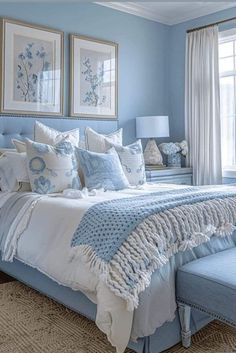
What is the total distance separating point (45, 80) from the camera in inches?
146

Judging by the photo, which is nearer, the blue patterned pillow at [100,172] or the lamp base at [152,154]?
the blue patterned pillow at [100,172]

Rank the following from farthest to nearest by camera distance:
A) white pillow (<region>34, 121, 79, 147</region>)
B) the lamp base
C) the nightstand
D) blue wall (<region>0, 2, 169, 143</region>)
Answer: the lamp base
the nightstand
blue wall (<region>0, 2, 169, 143</region>)
white pillow (<region>34, 121, 79, 147</region>)

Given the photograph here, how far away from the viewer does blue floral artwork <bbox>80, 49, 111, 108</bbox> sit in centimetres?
399

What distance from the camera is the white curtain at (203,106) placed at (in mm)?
4363

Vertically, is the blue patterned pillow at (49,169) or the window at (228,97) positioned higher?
the window at (228,97)

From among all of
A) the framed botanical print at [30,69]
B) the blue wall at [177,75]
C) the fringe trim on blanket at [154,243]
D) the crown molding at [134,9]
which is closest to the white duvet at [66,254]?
the fringe trim on blanket at [154,243]

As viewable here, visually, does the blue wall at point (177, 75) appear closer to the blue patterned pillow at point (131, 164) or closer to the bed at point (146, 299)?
the blue patterned pillow at point (131, 164)

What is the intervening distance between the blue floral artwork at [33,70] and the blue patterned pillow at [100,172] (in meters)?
0.93

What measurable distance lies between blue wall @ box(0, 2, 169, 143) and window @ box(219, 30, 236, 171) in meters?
0.78

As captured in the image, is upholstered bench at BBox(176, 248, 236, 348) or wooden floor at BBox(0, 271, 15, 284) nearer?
upholstered bench at BBox(176, 248, 236, 348)

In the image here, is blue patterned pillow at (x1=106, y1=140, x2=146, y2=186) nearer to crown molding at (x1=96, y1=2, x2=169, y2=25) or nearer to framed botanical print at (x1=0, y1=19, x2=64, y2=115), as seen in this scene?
framed botanical print at (x1=0, y1=19, x2=64, y2=115)

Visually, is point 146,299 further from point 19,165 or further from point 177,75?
point 177,75

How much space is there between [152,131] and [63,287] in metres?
2.54

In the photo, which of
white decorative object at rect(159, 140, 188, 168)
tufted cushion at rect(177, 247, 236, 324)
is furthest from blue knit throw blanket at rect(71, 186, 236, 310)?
white decorative object at rect(159, 140, 188, 168)
